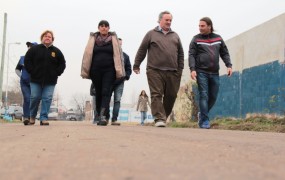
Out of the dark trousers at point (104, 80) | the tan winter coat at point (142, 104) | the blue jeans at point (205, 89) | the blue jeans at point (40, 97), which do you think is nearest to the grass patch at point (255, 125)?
the blue jeans at point (205, 89)

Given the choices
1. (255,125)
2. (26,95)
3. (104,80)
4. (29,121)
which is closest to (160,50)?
(104,80)

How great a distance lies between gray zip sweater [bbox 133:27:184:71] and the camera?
6.77 metres

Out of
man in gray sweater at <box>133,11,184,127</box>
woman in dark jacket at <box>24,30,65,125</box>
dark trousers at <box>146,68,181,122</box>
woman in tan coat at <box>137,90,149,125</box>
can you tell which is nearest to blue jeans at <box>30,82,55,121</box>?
woman in dark jacket at <box>24,30,65,125</box>

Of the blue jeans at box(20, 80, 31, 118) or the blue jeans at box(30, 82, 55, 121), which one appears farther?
the blue jeans at box(20, 80, 31, 118)

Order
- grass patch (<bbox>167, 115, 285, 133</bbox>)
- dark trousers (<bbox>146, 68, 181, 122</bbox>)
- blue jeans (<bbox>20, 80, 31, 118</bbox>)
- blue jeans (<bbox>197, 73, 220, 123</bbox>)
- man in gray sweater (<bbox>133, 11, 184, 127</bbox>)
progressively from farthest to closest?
blue jeans (<bbox>20, 80, 31, 118</bbox>)
blue jeans (<bbox>197, 73, 220, 123</bbox>)
man in gray sweater (<bbox>133, 11, 184, 127</bbox>)
dark trousers (<bbox>146, 68, 181, 122</bbox>)
grass patch (<bbox>167, 115, 285, 133</bbox>)

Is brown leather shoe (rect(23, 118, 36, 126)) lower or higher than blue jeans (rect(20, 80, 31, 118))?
lower

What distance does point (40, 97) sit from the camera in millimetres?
7598

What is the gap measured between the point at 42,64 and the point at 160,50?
79.1 inches

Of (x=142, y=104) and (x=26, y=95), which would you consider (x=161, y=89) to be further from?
(x=142, y=104)

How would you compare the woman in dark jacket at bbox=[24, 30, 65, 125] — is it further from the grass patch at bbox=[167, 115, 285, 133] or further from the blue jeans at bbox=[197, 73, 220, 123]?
the grass patch at bbox=[167, 115, 285, 133]

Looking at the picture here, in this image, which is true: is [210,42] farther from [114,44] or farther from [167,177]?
[167,177]

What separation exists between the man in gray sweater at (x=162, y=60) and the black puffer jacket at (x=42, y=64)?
1461 mm

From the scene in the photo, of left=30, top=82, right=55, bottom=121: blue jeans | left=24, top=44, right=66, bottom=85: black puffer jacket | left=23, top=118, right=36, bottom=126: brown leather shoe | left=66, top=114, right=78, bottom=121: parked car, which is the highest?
left=24, top=44, right=66, bottom=85: black puffer jacket

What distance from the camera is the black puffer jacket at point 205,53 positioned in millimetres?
6969
